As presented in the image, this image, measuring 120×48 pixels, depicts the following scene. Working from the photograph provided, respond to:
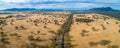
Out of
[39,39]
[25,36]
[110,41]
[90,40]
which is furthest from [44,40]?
[110,41]

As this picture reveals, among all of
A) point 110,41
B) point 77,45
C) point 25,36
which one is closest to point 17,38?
point 25,36

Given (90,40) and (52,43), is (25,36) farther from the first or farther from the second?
(90,40)

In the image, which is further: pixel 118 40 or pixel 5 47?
pixel 118 40

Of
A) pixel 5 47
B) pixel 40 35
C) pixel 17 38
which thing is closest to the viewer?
pixel 5 47

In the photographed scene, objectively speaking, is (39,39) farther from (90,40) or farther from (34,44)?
(90,40)

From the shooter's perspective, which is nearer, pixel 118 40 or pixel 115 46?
pixel 115 46

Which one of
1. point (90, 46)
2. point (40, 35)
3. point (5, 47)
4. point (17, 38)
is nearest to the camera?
point (5, 47)

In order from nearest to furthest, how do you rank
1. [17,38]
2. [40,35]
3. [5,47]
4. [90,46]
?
[5,47], [90,46], [17,38], [40,35]
